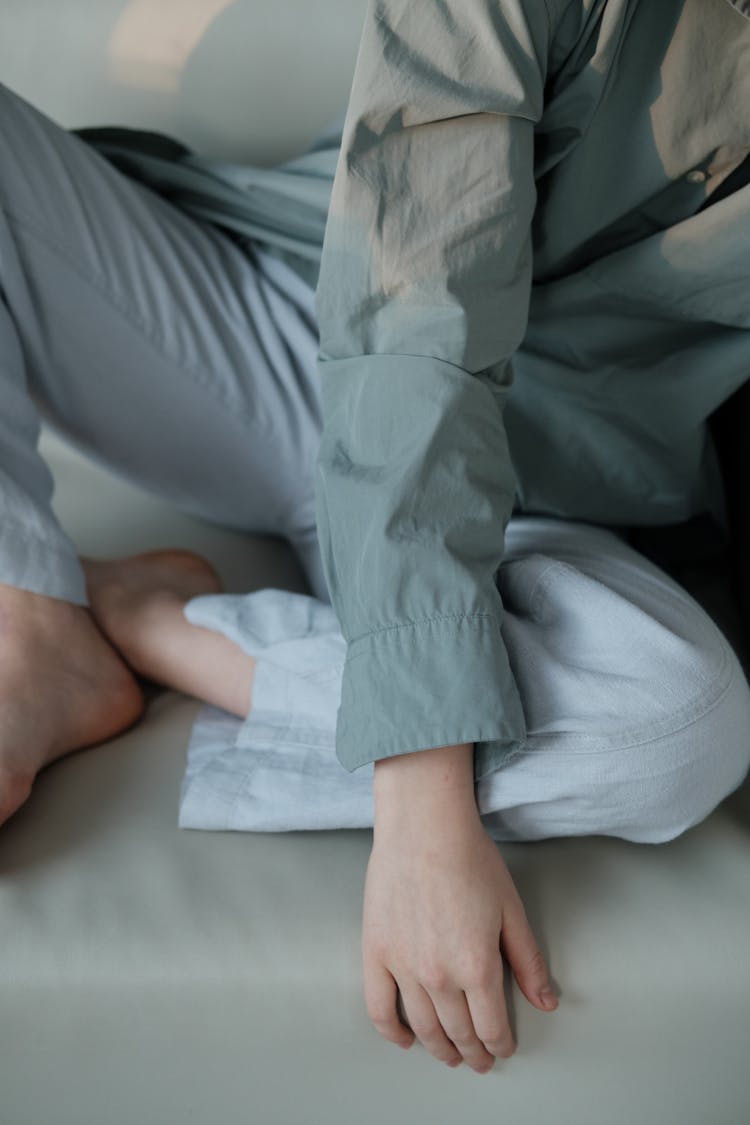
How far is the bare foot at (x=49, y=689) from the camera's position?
21.8 inches

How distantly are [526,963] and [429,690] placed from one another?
0.13m

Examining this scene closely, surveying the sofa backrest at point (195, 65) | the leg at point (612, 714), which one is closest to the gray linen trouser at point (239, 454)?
the leg at point (612, 714)

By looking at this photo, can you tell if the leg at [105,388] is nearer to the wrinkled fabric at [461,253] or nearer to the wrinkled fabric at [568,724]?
the wrinkled fabric at [568,724]

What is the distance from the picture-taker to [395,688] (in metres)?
0.45

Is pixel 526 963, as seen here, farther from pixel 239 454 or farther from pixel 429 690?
pixel 239 454

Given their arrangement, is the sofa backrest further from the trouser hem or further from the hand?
the hand

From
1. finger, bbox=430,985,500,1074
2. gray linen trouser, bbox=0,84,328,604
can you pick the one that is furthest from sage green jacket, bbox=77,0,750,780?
gray linen trouser, bbox=0,84,328,604

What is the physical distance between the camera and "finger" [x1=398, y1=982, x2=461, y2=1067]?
454mm

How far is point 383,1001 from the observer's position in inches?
18.2

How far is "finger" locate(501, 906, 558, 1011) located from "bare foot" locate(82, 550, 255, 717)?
216mm

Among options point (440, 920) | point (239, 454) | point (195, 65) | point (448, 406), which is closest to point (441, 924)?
point (440, 920)

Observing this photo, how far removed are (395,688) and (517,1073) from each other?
0.19 meters

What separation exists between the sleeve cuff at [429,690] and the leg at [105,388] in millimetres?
206

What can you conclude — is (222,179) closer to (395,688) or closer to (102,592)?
(102,592)
